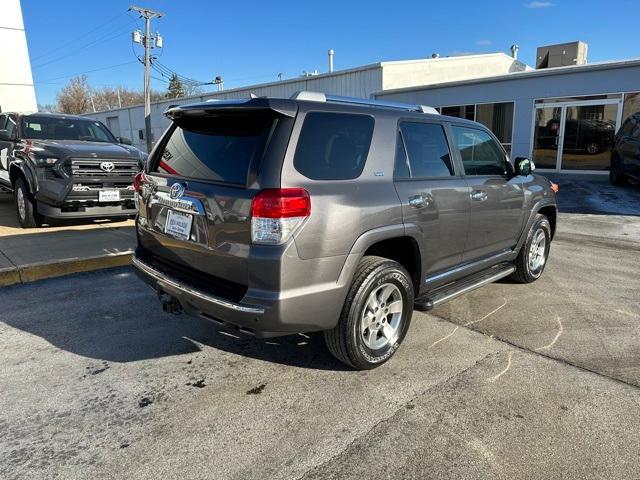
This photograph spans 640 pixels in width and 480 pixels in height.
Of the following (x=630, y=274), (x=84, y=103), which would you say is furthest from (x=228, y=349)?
(x=84, y=103)

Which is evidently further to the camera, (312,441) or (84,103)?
(84,103)

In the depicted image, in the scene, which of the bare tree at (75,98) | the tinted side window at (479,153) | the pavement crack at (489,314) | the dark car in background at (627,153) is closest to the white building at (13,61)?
the tinted side window at (479,153)

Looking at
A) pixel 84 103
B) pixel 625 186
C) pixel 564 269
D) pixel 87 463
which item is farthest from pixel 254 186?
pixel 84 103

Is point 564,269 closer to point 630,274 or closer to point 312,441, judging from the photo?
point 630,274

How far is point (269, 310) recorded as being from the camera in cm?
271

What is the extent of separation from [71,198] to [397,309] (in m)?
5.40

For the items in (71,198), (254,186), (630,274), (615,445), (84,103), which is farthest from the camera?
(84,103)

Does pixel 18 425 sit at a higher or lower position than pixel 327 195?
lower

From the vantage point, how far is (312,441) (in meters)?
2.59

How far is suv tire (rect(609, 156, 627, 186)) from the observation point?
41.0ft

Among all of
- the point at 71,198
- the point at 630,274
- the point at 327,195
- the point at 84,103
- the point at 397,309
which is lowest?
the point at 630,274

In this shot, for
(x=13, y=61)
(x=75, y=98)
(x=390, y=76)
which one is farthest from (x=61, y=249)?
(x=75, y=98)

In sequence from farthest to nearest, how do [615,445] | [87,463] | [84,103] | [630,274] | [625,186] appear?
[84,103] → [625,186] → [630,274] → [615,445] → [87,463]

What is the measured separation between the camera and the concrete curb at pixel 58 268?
201 inches
